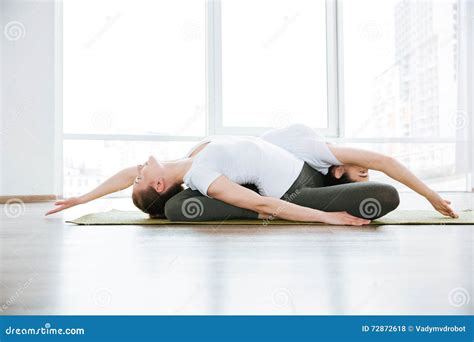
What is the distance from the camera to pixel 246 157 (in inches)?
87.2

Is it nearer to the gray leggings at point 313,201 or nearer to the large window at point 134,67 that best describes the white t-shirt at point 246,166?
the gray leggings at point 313,201

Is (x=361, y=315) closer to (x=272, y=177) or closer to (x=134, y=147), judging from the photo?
(x=272, y=177)

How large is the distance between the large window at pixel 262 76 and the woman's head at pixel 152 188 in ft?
7.79

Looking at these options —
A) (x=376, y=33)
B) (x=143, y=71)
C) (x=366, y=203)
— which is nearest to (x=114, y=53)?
(x=143, y=71)

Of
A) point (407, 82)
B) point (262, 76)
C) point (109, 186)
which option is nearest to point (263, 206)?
point (109, 186)

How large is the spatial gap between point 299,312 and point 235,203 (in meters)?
1.27

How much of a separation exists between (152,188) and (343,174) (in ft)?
2.89

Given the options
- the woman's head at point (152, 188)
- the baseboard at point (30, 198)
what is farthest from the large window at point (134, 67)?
the woman's head at point (152, 188)

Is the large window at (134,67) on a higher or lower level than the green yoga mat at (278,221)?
higher

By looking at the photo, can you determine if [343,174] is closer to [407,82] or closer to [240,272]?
[240,272]

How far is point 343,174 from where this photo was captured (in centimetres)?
250

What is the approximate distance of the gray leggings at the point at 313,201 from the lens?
2162 millimetres

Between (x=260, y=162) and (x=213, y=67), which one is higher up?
(x=213, y=67)

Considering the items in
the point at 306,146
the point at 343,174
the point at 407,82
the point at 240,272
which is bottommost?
the point at 240,272
